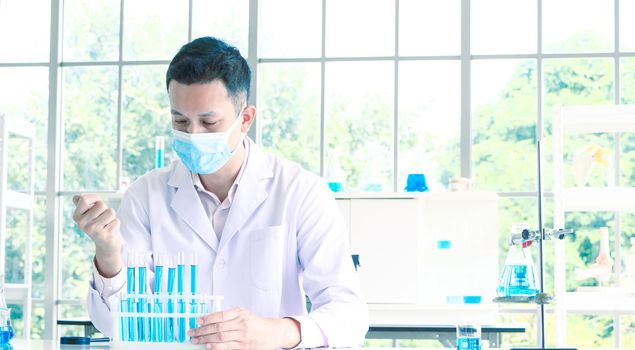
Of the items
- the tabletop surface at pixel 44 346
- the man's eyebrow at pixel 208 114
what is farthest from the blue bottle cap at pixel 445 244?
the man's eyebrow at pixel 208 114

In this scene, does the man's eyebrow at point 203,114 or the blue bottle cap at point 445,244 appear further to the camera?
the blue bottle cap at point 445,244

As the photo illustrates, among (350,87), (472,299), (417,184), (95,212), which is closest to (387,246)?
(417,184)

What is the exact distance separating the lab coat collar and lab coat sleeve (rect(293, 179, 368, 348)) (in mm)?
114

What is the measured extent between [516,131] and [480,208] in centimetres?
65

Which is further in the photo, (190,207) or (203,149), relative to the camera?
(190,207)

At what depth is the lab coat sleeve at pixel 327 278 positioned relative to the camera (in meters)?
2.08

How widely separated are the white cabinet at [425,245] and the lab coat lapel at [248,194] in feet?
10.8

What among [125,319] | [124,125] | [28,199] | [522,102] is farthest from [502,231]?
[125,319]

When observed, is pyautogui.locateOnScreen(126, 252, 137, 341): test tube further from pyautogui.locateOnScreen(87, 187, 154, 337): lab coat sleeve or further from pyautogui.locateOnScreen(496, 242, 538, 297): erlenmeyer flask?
pyautogui.locateOnScreen(496, 242, 538, 297): erlenmeyer flask

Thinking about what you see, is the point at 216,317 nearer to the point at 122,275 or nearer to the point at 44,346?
the point at 122,275

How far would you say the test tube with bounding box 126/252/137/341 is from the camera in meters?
1.90

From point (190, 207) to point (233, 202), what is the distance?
102 millimetres

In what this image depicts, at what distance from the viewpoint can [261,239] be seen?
2273mm

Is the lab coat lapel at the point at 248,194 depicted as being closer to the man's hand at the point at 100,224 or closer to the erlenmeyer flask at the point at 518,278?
the man's hand at the point at 100,224
